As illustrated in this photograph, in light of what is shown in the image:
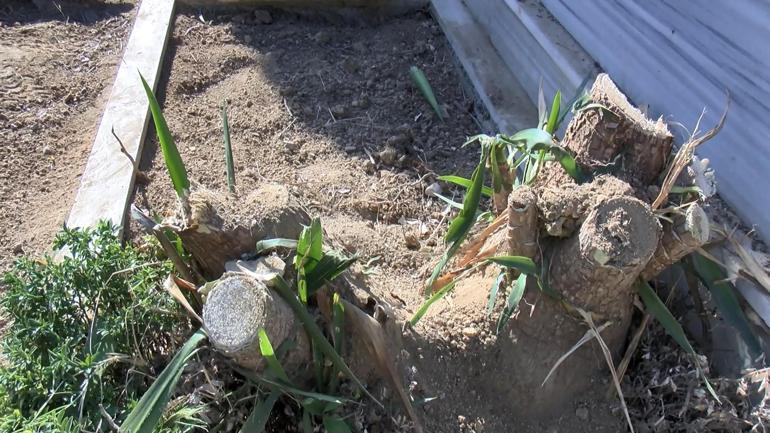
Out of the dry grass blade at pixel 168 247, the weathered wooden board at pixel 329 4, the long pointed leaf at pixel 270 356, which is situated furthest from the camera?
the weathered wooden board at pixel 329 4

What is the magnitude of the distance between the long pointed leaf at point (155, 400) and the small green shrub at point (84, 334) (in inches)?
5.4

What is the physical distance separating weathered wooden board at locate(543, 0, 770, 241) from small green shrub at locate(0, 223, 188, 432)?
5.55 ft

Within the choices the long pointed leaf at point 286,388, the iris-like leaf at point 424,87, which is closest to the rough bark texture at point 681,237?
the long pointed leaf at point 286,388

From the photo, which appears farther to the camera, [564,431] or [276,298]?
[564,431]

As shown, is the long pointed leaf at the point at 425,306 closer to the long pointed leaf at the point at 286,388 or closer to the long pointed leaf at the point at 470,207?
the long pointed leaf at the point at 470,207

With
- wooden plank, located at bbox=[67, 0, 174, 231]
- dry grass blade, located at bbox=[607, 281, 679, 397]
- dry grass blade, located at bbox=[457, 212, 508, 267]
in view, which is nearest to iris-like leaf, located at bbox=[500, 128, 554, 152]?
dry grass blade, located at bbox=[457, 212, 508, 267]

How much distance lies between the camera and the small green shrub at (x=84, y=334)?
5.32 feet

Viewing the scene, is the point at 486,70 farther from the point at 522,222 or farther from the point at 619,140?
the point at 522,222

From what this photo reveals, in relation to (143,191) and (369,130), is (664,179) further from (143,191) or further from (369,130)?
(143,191)

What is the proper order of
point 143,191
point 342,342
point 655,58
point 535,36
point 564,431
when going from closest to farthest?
1. point 342,342
2. point 564,431
3. point 655,58
4. point 143,191
5. point 535,36

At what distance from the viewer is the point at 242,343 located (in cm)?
152

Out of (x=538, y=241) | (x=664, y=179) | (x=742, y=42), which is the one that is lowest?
(x=538, y=241)

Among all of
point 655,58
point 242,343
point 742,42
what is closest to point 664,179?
point 742,42

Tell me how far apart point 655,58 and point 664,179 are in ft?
3.00
